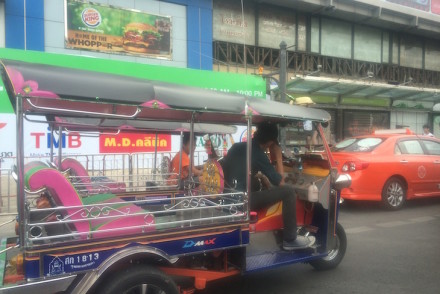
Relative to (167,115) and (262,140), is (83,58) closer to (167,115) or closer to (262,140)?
(167,115)

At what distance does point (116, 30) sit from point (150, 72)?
6.11ft

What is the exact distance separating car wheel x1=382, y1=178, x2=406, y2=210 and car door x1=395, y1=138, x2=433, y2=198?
18cm

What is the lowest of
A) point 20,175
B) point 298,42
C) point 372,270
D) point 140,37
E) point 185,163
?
point 372,270

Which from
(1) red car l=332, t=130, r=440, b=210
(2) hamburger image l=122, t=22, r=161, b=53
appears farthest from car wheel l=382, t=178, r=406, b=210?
(2) hamburger image l=122, t=22, r=161, b=53

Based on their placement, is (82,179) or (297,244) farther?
(82,179)

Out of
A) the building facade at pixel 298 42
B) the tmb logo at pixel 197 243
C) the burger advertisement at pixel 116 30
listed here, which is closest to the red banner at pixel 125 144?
the building facade at pixel 298 42

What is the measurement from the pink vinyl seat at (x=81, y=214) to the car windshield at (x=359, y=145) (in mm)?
6255

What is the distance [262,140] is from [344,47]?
46.1ft

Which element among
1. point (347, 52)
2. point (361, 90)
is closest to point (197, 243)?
point (361, 90)

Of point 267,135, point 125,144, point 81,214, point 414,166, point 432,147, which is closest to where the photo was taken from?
point 81,214

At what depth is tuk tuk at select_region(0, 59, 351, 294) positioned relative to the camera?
2727 millimetres

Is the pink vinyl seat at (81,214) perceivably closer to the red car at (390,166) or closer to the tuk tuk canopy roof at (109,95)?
the tuk tuk canopy roof at (109,95)

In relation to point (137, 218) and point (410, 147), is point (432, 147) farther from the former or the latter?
point (137, 218)

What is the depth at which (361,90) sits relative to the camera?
1619 centimetres
